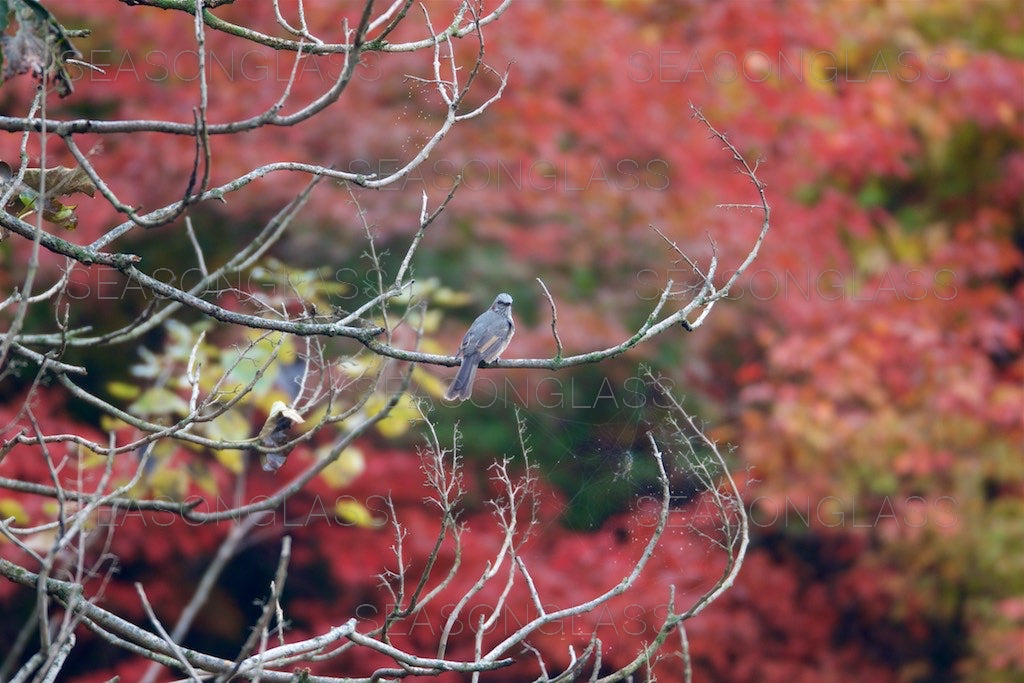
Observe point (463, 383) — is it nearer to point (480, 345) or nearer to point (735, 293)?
point (480, 345)

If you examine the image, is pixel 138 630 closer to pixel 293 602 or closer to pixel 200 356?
pixel 200 356

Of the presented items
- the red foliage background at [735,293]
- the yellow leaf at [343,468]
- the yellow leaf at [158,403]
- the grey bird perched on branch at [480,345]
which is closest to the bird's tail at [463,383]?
the grey bird perched on branch at [480,345]

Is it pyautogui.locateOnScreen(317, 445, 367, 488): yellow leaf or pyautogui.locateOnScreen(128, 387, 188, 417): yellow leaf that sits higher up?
pyautogui.locateOnScreen(128, 387, 188, 417): yellow leaf

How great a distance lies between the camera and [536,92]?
21.8 feet

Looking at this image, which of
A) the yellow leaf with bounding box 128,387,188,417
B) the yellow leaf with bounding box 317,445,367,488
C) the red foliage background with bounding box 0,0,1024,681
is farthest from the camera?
the red foliage background with bounding box 0,0,1024,681

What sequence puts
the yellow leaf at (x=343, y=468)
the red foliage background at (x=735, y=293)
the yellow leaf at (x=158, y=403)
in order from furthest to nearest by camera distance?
1. the red foliage background at (x=735, y=293)
2. the yellow leaf at (x=343, y=468)
3. the yellow leaf at (x=158, y=403)

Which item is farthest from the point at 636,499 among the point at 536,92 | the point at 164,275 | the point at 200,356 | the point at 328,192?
the point at 164,275

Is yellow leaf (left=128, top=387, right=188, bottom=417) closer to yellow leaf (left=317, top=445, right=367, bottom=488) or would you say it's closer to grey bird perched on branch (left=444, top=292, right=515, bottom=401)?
yellow leaf (left=317, top=445, right=367, bottom=488)

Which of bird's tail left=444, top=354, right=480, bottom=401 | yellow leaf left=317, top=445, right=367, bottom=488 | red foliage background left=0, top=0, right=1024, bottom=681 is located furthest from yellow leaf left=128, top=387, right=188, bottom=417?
red foliage background left=0, top=0, right=1024, bottom=681

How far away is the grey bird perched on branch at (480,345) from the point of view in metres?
4.32

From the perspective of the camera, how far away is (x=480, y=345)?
14.6ft

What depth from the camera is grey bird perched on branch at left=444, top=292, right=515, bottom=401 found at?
432 cm

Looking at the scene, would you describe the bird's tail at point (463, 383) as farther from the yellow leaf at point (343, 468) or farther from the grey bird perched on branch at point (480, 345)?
the yellow leaf at point (343, 468)

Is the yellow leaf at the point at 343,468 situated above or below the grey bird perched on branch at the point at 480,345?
below
